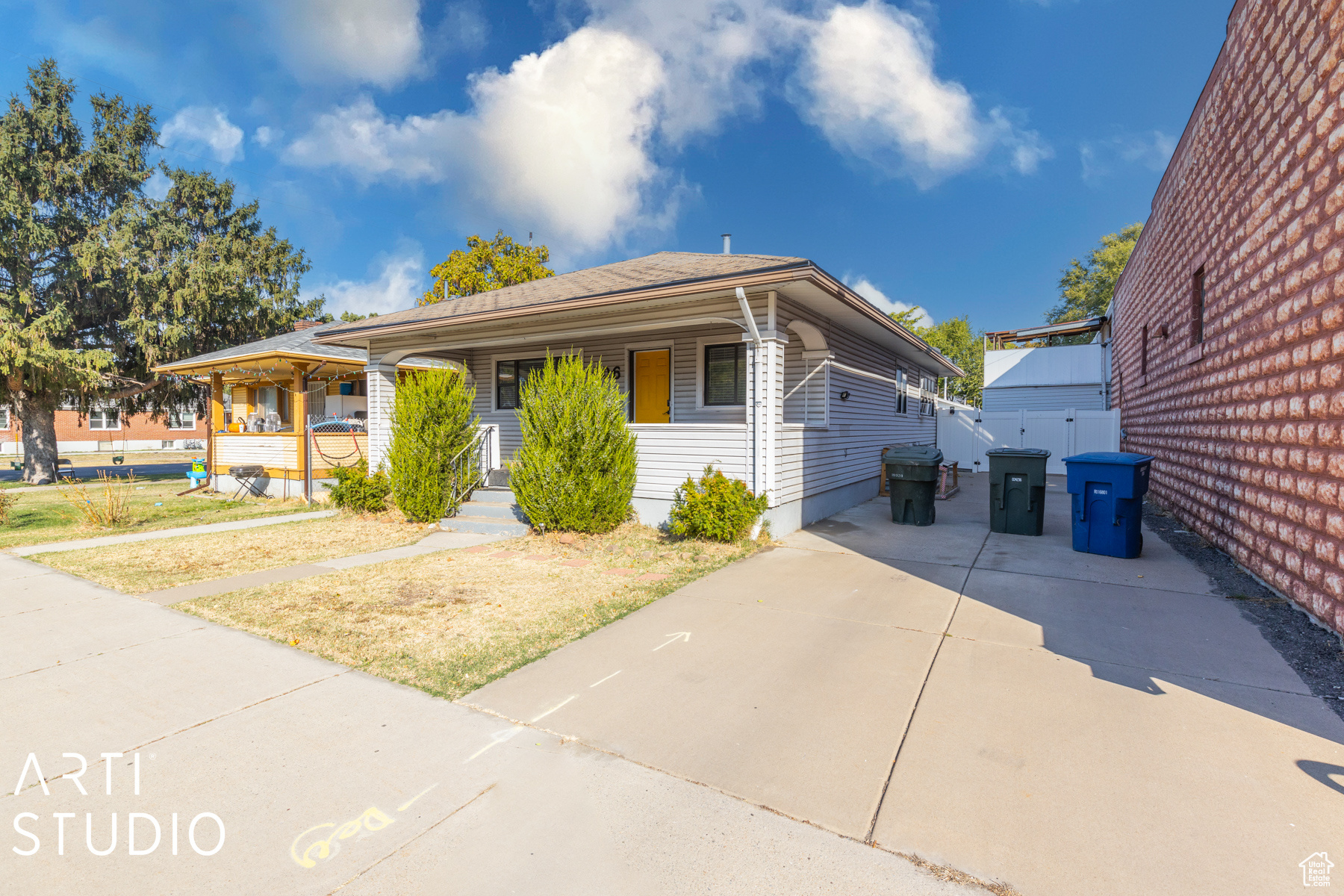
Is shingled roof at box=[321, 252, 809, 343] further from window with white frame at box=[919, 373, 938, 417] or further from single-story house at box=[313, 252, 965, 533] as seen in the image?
window with white frame at box=[919, 373, 938, 417]

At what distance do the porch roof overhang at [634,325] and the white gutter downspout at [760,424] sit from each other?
1.59 ft

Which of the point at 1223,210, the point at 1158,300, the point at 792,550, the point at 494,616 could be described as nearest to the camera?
the point at 494,616

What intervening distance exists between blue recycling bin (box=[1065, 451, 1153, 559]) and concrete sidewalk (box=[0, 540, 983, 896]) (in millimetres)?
6055

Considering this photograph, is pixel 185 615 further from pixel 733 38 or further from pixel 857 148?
pixel 857 148

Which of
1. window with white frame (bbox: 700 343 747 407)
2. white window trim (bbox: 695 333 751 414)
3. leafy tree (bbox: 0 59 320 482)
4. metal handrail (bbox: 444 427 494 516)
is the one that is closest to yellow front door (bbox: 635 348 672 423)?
white window trim (bbox: 695 333 751 414)

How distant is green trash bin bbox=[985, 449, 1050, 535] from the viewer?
8062 millimetres

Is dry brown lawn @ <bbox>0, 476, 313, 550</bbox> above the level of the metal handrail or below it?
below

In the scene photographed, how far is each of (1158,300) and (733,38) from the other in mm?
11376

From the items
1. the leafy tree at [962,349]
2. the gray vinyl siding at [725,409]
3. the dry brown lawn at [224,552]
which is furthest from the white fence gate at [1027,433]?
the leafy tree at [962,349]

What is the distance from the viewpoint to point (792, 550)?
7.31 metres

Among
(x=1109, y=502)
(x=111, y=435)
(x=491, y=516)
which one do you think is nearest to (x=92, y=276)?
(x=491, y=516)

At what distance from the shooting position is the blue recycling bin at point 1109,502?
647 cm

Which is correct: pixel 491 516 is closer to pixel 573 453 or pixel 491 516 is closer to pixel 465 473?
pixel 465 473

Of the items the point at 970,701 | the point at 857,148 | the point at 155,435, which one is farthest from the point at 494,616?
the point at 155,435
